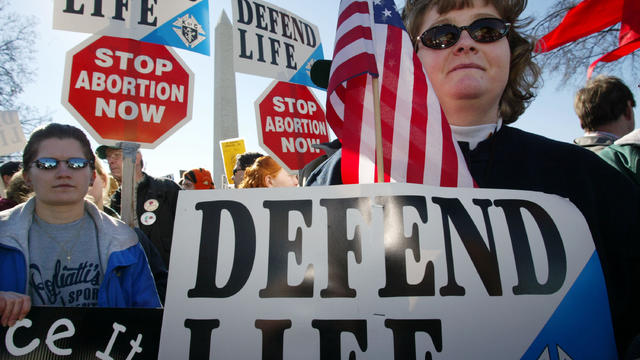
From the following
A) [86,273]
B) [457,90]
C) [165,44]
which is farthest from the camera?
[165,44]

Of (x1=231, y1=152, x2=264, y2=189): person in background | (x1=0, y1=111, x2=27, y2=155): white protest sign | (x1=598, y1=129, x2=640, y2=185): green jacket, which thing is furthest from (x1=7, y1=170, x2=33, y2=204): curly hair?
(x1=598, y1=129, x2=640, y2=185): green jacket

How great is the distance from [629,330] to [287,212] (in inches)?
44.5

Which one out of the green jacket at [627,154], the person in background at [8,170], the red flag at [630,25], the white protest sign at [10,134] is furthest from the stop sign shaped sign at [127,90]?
the red flag at [630,25]

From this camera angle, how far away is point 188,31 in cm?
265

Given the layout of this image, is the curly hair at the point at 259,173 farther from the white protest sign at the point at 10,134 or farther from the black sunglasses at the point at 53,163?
the white protest sign at the point at 10,134

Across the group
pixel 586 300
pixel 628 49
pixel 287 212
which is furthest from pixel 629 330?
pixel 628 49

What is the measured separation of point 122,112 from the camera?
2.27m

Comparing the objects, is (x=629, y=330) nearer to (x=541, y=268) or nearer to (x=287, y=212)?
(x=541, y=268)

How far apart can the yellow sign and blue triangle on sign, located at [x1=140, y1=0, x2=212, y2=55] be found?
8.55ft

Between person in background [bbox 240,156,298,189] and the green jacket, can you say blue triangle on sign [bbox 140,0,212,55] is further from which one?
the green jacket

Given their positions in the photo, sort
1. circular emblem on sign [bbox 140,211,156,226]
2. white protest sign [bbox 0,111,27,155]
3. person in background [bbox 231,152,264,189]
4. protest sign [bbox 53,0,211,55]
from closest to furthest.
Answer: protest sign [bbox 53,0,211,55] < circular emblem on sign [bbox 140,211,156,226] < white protest sign [bbox 0,111,27,155] < person in background [bbox 231,152,264,189]

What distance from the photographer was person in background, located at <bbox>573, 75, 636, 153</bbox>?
8.47 feet

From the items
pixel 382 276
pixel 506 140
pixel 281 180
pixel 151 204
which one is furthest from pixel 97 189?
pixel 506 140

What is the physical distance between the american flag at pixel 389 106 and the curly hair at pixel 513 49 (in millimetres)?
159
